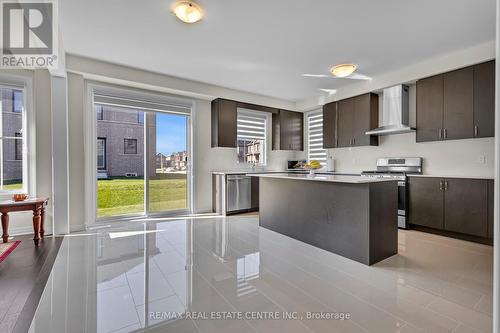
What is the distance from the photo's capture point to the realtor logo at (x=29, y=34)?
2.58 m

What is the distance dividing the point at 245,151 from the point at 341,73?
2.92 meters

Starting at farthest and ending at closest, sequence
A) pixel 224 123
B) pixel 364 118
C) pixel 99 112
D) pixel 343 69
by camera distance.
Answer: pixel 224 123 → pixel 364 118 → pixel 99 112 → pixel 343 69

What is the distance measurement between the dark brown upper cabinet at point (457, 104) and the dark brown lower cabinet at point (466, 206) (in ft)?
2.37

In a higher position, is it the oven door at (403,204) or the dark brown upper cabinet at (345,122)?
the dark brown upper cabinet at (345,122)

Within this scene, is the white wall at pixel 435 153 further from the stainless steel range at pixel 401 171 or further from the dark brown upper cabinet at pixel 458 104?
the dark brown upper cabinet at pixel 458 104

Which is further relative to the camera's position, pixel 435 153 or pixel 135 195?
pixel 135 195

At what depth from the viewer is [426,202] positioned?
3.79 meters

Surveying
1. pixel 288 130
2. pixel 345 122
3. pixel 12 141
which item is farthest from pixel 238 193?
pixel 12 141

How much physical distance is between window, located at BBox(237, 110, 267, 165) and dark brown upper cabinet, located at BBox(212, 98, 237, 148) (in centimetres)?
42

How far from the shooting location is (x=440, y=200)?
362cm

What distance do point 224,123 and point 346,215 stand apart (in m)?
3.38

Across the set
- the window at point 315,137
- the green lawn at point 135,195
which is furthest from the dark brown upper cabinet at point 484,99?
the green lawn at point 135,195

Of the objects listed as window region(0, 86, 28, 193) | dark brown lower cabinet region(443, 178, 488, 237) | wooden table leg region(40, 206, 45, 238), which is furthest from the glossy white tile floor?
window region(0, 86, 28, 193)

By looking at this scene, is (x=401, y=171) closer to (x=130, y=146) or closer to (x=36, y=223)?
(x=130, y=146)
